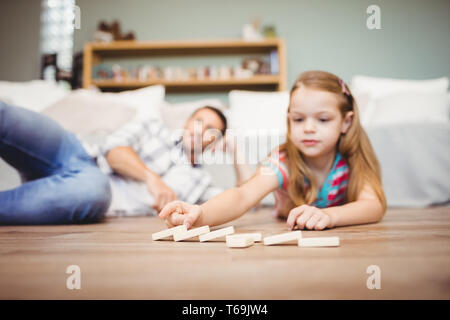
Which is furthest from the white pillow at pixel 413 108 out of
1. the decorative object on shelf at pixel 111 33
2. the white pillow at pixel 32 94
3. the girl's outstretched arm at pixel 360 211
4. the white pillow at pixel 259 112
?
the decorative object on shelf at pixel 111 33

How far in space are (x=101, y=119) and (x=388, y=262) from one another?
1.43 m

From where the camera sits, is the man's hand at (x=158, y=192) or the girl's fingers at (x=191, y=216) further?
the man's hand at (x=158, y=192)

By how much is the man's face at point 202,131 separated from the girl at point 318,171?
0.25m

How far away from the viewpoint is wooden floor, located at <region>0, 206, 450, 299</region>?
38 cm

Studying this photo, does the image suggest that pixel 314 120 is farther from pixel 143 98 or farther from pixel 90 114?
pixel 143 98

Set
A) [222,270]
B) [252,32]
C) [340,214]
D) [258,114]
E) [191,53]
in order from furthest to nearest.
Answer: [191,53], [252,32], [258,114], [340,214], [222,270]

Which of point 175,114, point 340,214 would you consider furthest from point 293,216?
point 175,114

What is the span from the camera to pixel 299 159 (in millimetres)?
901

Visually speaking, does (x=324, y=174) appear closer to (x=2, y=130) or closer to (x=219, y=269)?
(x=219, y=269)

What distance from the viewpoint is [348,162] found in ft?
3.01

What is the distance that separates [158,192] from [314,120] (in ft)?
1.54

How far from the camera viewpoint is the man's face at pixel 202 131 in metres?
1.08

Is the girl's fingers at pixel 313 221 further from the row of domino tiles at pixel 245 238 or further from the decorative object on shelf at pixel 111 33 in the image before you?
the decorative object on shelf at pixel 111 33

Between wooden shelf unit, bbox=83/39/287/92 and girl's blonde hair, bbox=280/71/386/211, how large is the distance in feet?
5.90
